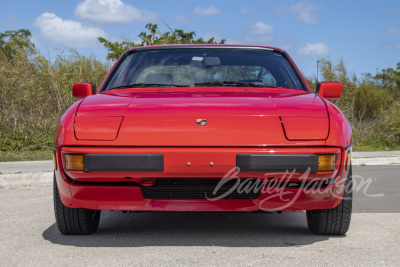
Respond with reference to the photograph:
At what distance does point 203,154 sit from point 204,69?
4.87 ft

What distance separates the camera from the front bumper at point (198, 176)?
339cm

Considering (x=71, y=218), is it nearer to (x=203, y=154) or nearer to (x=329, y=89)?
(x=203, y=154)

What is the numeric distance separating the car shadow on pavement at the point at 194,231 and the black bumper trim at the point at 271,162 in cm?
64

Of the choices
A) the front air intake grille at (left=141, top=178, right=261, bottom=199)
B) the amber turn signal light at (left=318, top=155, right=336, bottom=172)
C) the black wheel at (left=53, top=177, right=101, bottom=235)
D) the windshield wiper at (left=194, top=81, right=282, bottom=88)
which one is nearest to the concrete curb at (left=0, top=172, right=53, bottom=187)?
the black wheel at (left=53, top=177, right=101, bottom=235)

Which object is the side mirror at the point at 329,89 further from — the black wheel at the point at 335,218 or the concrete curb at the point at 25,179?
the concrete curb at the point at 25,179

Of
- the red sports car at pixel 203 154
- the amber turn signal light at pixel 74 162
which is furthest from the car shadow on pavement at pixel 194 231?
the amber turn signal light at pixel 74 162

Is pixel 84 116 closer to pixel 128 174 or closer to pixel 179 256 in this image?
pixel 128 174

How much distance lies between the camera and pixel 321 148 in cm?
346

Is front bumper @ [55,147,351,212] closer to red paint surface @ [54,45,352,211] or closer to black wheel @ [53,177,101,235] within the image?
red paint surface @ [54,45,352,211]

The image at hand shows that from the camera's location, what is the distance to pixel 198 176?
3.42 metres

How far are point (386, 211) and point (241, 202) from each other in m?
2.57

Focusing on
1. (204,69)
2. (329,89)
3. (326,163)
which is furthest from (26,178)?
(326,163)

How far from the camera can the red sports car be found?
3.39 metres

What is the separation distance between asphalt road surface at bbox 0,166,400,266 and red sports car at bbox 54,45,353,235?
0.89 ft
